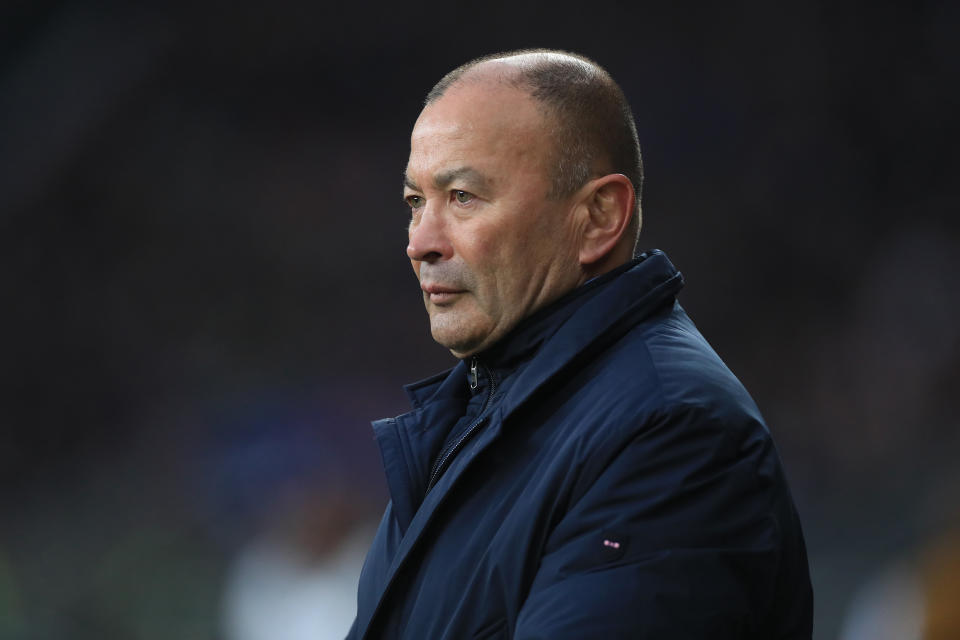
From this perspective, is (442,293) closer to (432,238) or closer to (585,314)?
(432,238)

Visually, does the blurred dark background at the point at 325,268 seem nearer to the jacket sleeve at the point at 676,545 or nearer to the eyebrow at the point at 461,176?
the eyebrow at the point at 461,176

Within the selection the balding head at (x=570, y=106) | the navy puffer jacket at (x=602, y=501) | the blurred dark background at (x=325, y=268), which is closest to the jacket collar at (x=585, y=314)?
the navy puffer jacket at (x=602, y=501)

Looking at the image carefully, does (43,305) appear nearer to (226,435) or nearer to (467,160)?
(226,435)

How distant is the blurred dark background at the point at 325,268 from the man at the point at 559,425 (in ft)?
12.1

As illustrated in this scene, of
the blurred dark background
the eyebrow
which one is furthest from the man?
the blurred dark background

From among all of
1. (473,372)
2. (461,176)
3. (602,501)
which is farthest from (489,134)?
(602,501)

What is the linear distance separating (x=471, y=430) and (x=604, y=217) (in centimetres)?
37

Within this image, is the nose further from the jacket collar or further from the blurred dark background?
the blurred dark background

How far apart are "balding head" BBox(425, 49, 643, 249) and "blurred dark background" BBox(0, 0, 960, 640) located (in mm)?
3757

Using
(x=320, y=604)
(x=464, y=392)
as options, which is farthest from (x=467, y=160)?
(x=320, y=604)

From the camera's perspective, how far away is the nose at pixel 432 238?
63.9 inches

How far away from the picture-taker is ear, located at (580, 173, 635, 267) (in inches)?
64.5

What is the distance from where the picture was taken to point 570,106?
5.34ft

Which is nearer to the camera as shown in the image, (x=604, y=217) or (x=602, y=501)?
(x=602, y=501)
